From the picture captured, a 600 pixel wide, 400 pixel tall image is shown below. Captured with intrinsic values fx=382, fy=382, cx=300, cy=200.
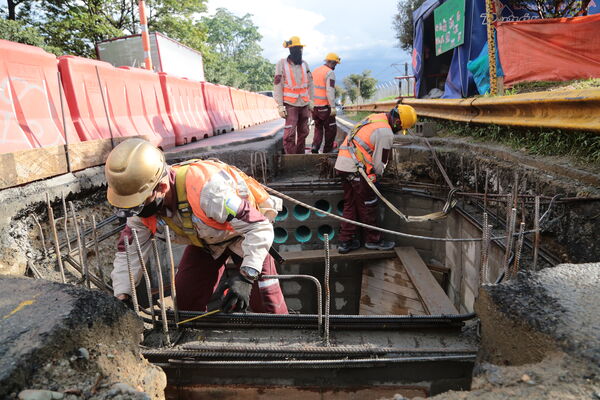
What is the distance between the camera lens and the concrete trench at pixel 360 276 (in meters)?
1.60

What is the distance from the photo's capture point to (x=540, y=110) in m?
4.06

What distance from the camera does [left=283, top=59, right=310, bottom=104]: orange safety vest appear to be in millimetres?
6793

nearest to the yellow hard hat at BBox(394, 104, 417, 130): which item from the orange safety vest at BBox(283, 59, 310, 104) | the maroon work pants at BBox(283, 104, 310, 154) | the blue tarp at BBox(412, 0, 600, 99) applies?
the orange safety vest at BBox(283, 59, 310, 104)

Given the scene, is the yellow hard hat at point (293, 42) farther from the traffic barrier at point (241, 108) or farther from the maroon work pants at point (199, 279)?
the traffic barrier at point (241, 108)

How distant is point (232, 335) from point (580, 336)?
1835 mm

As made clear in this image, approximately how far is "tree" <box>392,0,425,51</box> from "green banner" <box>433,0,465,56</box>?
9580 mm

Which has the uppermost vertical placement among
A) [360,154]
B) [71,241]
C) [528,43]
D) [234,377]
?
[528,43]

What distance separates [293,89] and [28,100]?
422 cm

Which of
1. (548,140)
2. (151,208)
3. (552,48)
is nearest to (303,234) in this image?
(548,140)

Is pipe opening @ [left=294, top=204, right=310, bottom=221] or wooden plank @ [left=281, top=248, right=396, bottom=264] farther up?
pipe opening @ [left=294, top=204, right=310, bottom=221]

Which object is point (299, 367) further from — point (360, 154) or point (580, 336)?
point (360, 154)

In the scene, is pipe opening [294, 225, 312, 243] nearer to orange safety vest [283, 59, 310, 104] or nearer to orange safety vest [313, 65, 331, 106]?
orange safety vest [283, 59, 310, 104]

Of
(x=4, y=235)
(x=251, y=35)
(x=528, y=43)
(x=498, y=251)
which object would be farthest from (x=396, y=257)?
(x=251, y=35)

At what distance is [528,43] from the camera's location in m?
6.09
